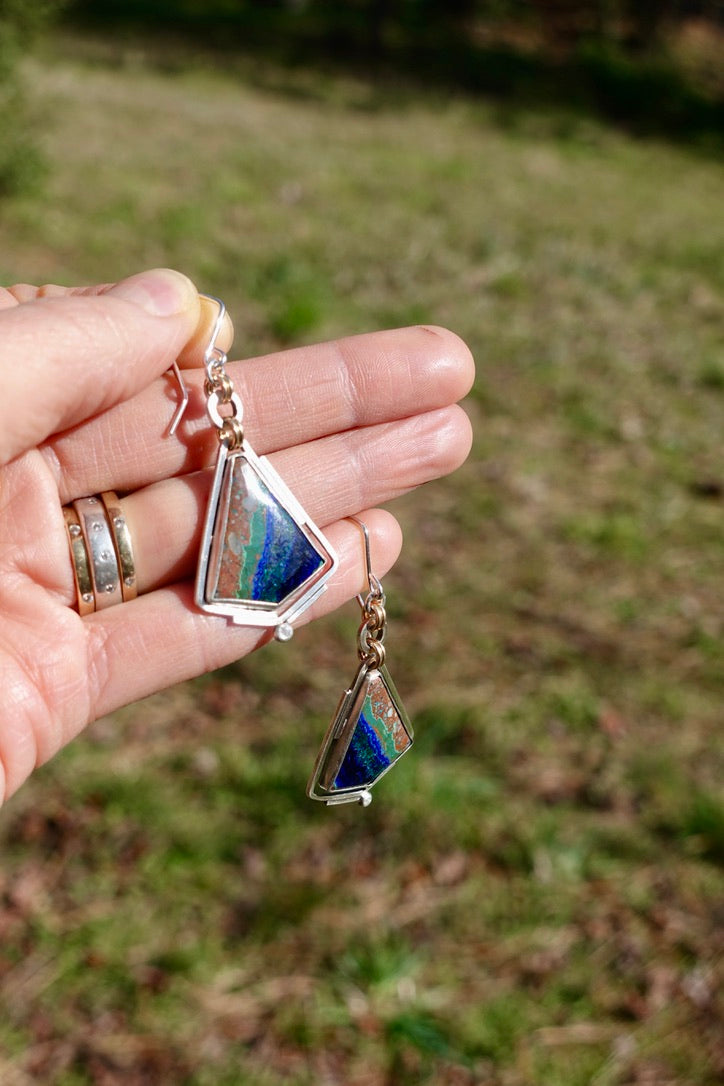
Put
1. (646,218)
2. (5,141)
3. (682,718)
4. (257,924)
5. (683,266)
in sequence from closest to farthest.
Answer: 1. (257,924)
2. (682,718)
3. (5,141)
4. (683,266)
5. (646,218)

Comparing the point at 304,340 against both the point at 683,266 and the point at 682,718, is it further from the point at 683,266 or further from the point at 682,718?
the point at 683,266

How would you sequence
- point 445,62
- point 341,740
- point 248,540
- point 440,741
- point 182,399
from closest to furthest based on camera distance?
point 248,540 → point 341,740 → point 182,399 → point 440,741 → point 445,62

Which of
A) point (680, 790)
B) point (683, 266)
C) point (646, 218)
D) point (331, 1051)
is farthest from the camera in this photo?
point (646, 218)

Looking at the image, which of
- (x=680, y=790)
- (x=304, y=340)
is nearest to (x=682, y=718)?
(x=680, y=790)

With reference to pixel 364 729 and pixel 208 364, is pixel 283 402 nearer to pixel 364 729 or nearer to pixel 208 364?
pixel 208 364

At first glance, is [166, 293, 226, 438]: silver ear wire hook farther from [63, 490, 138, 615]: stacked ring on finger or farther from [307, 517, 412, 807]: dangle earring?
[307, 517, 412, 807]: dangle earring

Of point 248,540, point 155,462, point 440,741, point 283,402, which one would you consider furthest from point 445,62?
point 248,540

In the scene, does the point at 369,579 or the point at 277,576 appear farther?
the point at 369,579

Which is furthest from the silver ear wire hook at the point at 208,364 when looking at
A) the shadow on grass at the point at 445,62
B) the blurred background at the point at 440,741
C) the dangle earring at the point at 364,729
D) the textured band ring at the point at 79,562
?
the shadow on grass at the point at 445,62
